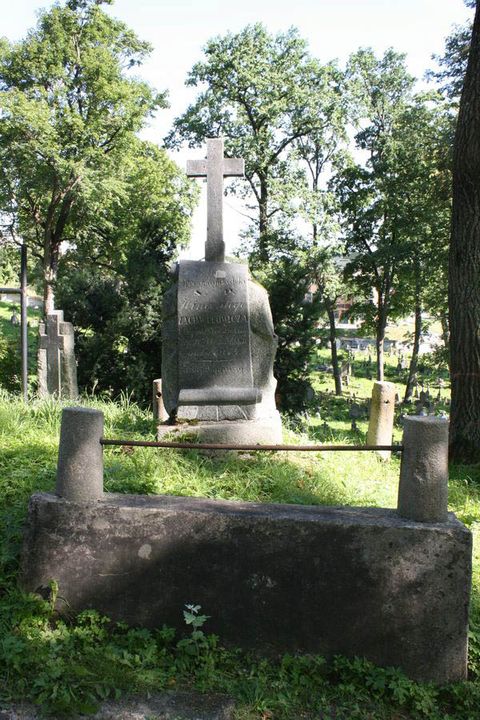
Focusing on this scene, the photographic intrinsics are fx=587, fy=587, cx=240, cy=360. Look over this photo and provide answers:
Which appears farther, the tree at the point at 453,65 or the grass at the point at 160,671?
the tree at the point at 453,65

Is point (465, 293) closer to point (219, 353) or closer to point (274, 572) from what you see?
point (219, 353)

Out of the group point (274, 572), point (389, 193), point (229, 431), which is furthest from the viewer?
point (389, 193)

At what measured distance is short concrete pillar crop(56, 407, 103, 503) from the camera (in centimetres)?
363

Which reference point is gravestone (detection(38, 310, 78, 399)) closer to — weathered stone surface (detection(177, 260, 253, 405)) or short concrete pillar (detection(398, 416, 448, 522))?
weathered stone surface (detection(177, 260, 253, 405))

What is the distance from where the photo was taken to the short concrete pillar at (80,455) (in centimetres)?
363

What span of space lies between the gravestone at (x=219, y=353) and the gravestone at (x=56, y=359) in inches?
241

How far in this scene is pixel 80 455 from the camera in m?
3.62

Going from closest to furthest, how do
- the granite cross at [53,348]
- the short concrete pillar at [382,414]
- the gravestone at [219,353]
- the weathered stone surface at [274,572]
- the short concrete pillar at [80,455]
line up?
the weathered stone surface at [274,572], the short concrete pillar at [80,455], the gravestone at [219,353], the short concrete pillar at [382,414], the granite cross at [53,348]

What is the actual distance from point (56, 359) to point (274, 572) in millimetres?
9067

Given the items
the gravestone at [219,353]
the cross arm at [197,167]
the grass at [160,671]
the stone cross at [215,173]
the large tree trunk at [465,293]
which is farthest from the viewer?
the large tree trunk at [465,293]

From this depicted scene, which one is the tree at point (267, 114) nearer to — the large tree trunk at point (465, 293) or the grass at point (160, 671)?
the large tree trunk at point (465, 293)

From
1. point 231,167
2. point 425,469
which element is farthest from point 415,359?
point 425,469

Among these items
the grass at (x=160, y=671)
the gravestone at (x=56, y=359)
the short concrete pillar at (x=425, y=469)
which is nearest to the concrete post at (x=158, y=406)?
the grass at (x=160, y=671)

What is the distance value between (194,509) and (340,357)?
3278 cm
